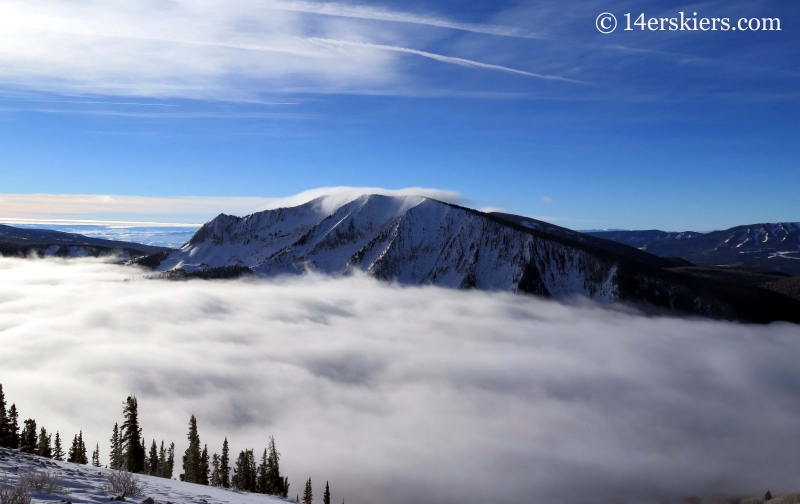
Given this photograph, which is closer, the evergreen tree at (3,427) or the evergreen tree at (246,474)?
the evergreen tree at (3,427)

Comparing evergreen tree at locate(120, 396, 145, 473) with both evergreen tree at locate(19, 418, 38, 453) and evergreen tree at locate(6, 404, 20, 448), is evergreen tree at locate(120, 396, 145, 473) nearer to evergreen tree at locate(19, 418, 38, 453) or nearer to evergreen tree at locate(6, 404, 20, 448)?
evergreen tree at locate(6, 404, 20, 448)

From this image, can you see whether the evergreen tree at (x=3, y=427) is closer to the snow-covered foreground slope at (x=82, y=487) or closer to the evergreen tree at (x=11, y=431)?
the evergreen tree at (x=11, y=431)

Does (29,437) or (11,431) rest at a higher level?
(11,431)

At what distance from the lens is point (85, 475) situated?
25953mm

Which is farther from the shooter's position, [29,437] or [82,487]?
[29,437]

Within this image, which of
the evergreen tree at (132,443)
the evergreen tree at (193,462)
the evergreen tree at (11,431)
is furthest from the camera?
the evergreen tree at (193,462)

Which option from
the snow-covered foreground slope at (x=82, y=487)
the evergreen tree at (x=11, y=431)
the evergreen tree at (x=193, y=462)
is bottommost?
the evergreen tree at (x=193, y=462)

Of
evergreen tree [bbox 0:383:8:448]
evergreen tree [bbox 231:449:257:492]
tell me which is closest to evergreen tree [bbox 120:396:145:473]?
evergreen tree [bbox 231:449:257:492]

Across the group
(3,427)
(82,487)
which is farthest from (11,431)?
(82,487)

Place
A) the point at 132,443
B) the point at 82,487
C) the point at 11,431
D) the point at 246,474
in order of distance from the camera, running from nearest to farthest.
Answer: the point at 82,487 < the point at 132,443 < the point at 11,431 < the point at 246,474

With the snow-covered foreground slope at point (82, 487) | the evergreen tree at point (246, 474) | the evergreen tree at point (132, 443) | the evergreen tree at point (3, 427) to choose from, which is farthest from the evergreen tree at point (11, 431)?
the snow-covered foreground slope at point (82, 487)

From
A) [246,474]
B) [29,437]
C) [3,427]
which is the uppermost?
[3,427]

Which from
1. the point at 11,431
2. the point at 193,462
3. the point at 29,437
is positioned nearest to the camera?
the point at 11,431

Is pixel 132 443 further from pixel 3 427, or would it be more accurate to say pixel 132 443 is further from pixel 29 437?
pixel 29 437
